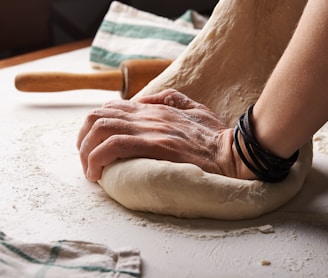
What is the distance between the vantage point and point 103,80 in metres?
1.39

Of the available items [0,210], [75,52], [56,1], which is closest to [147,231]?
[0,210]

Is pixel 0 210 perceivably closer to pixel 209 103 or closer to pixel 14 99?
pixel 209 103

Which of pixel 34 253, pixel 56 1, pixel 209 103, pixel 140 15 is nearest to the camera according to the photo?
pixel 34 253

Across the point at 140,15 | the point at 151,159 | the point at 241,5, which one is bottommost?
the point at 140,15

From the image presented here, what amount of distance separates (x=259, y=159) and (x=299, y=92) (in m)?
0.13

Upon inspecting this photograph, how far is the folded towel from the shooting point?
69cm

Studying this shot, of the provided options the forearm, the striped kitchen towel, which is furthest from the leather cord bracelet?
the striped kitchen towel

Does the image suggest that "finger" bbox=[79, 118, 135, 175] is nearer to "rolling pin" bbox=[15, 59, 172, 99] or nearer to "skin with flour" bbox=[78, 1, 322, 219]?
"skin with flour" bbox=[78, 1, 322, 219]

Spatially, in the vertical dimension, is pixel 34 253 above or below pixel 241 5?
below

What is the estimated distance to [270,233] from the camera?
85 centimetres

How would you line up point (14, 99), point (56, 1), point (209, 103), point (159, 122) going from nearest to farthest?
1. point (159, 122)
2. point (209, 103)
3. point (14, 99)
4. point (56, 1)

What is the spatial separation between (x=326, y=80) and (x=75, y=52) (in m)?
1.15

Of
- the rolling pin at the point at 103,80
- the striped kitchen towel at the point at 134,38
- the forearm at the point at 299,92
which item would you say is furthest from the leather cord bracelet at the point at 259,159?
the striped kitchen towel at the point at 134,38

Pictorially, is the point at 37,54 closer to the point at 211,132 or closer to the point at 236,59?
the point at 236,59
